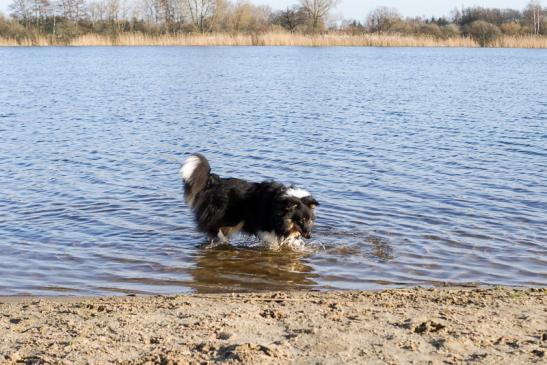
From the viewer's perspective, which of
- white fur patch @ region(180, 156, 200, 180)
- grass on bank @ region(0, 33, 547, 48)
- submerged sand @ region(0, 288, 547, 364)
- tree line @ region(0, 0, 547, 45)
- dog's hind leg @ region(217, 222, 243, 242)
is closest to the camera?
submerged sand @ region(0, 288, 547, 364)

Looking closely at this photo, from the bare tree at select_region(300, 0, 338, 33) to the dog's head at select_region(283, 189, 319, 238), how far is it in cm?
7419

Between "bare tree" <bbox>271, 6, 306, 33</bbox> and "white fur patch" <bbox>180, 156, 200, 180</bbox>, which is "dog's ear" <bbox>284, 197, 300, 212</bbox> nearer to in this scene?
"white fur patch" <bbox>180, 156, 200, 180</bbox>

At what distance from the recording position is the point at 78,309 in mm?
6004

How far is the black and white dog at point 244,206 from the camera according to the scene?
858cm

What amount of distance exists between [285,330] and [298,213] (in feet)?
11.3

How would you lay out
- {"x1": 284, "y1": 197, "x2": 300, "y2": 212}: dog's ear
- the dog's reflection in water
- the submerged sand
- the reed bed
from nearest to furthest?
the submerged sand
the dog's reflection in water
{"x1": 284, "y1": 197, "x2": 300, "y2": 212}: dog's ear
the reed bed

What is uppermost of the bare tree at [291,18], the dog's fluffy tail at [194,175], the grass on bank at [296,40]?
the bare tree at [291,18]

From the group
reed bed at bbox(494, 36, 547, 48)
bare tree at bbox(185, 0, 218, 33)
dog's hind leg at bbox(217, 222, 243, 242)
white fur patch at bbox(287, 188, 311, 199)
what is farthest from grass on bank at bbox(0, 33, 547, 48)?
white fur patch at bbox(287, 188, 311, 199)

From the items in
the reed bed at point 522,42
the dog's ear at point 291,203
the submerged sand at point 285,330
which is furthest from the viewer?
the reed bed at point 522,42

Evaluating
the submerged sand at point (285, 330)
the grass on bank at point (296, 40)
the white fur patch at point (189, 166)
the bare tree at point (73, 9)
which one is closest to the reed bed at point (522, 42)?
the grass on bank at point (296, 40)

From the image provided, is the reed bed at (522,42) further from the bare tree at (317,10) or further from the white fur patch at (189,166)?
the white fur patch at (189,166)

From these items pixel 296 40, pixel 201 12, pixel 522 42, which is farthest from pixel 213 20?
pixel 522 42

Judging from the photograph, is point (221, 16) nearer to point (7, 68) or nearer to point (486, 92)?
point (7, 68)

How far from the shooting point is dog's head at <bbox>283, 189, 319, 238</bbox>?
27.9 feet
